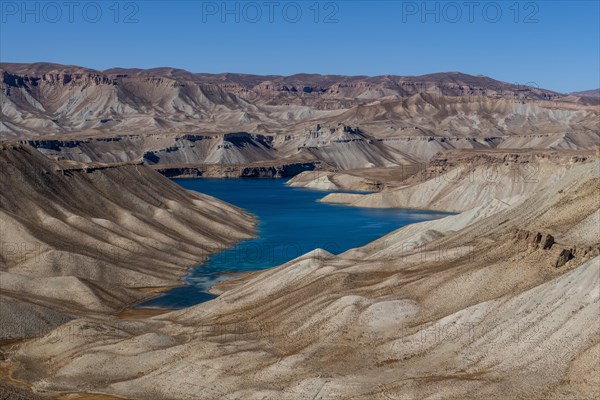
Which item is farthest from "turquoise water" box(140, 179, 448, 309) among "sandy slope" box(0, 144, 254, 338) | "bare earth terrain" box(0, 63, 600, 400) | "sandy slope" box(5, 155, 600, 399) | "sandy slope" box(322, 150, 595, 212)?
"sandy slope" box(5, 155, 600, 399)

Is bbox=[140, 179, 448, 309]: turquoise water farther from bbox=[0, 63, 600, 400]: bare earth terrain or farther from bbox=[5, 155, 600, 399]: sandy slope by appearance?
bbox=[5, 155, 600, 399]: sandy slope

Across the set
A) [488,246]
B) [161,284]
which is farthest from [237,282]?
[488,246]

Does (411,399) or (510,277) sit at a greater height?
(510,277)

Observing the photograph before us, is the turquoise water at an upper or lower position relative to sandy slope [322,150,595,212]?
lower

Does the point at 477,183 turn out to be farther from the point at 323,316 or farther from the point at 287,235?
the point at 323,316

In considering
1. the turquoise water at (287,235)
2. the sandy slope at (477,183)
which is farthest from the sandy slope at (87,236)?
the sandy slope at (477,183)

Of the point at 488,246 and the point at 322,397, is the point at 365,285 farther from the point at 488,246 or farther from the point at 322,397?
the point at 322,397

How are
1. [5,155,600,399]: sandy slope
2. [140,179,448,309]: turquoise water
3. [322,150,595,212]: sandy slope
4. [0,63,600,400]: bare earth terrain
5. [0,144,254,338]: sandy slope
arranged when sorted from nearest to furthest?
[5,155,600,399]: sandy slope < [0,63,600,400]: bare earth terrain < [0,144,254,338]: sandy slope < [140,179,448,309]: turquoise water < [322,150,595,212]: sandy slope
